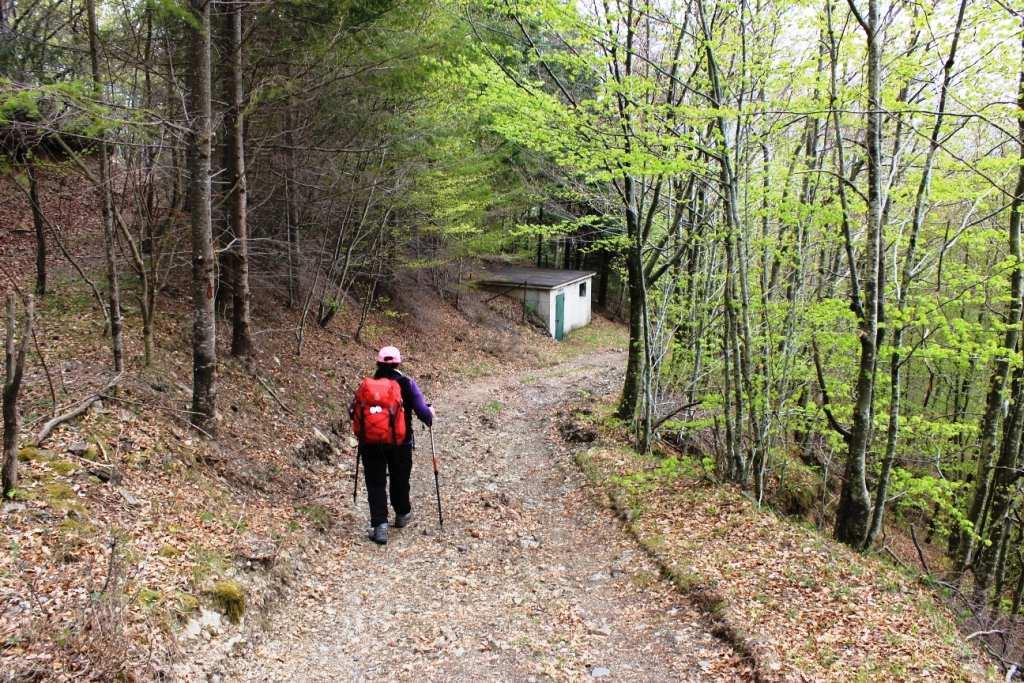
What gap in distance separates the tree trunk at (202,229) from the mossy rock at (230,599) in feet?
9.97

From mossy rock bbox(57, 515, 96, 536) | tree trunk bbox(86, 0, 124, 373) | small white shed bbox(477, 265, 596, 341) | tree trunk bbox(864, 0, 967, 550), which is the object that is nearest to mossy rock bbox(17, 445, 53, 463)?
mossy rock bbox(57, 515, 96, 536)

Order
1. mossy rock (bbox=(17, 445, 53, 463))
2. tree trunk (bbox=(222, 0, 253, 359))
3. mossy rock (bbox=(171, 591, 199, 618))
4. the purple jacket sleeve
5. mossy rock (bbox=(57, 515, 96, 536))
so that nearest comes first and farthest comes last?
1. mossy rock (bbox=(171, 591, 199, 618))
2. mossy rock (bbox=(57, 515, 96, 536))
3. mossy rock (bbox=(17, 445, 53, 463))
4. the purple jacket sleeve
5. tree trunk (bbox=(222, 0, 253, 359))

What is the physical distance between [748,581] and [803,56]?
7.16 metres

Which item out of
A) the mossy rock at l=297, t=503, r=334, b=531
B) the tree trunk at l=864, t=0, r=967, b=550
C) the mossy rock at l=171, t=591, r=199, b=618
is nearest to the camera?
the mossy rock at l=171, t=591, r=199, b=618

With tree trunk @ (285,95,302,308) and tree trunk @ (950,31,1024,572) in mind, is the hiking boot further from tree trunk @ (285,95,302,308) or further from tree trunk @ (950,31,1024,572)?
tree trunk @ (950,31,1024,572)

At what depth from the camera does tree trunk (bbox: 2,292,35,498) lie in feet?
13.6

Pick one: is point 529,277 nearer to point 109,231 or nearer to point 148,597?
point 109,231

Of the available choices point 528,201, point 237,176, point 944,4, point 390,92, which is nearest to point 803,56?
point 944,4

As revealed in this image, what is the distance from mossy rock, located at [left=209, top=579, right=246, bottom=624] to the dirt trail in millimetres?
307

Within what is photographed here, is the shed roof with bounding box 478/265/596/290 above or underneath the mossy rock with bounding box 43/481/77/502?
above

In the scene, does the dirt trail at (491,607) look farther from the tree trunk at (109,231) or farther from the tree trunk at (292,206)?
the tree trunk at (292,206)

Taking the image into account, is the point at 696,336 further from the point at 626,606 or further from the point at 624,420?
the point at 626,606

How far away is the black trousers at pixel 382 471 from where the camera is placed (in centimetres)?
705

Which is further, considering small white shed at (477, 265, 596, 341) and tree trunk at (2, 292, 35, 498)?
small white shed at (477, 265, 596, 341)
